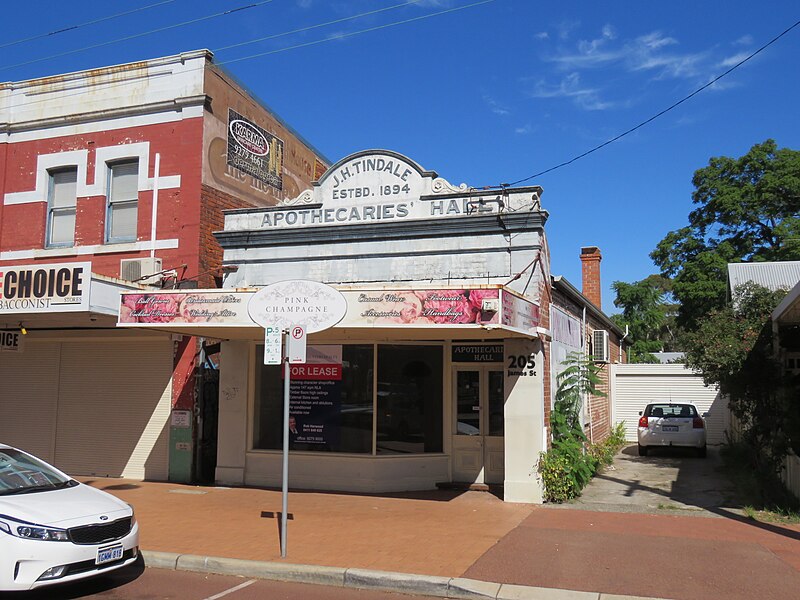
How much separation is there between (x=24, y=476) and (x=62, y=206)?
9.35 meters

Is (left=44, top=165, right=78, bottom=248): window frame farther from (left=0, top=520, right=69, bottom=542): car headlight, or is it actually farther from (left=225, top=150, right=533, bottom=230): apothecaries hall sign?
(left=0, top=520, right=69, bottom=542): car headlight

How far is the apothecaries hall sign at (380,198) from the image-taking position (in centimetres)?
1238

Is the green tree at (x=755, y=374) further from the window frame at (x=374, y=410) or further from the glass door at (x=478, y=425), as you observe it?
the window frame at (x=374, y=410)

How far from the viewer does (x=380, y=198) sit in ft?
42.4

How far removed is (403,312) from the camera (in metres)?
10.4

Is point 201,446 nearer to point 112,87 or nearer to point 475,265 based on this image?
point 475,265

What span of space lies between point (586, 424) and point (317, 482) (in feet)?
22.1

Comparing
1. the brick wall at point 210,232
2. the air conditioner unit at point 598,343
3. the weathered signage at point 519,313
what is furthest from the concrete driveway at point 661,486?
the brick wall at point 210,232

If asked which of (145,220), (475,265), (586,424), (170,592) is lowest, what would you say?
(170,592)

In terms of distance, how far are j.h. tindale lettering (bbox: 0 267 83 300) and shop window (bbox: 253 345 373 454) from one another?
13.1ft

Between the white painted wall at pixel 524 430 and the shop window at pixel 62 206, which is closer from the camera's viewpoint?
the white painted wall at pixel 524 430

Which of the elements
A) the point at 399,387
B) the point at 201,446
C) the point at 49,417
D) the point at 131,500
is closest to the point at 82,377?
the point at 49,417

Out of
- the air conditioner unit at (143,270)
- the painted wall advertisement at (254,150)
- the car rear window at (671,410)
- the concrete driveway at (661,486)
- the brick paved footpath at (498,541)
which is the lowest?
the brick paved footpath at (498,541)

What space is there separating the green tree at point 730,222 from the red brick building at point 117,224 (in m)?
22.9
